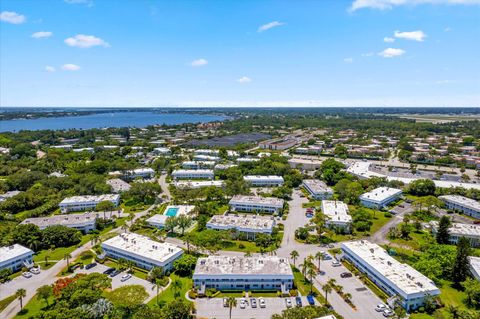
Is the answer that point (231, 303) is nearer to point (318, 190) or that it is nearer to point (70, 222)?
point (70, 222)

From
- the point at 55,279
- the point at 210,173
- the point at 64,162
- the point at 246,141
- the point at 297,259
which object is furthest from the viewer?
the point at 246,141

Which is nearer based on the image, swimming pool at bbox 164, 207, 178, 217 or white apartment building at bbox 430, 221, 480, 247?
white apartment building at bbox 430, 221, 480, 247

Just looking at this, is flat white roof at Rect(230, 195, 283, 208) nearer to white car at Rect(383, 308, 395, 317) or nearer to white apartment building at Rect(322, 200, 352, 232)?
white apartment building at Rect(322, 200, 352, 232)

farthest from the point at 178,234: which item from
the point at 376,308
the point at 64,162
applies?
the point at 64,162

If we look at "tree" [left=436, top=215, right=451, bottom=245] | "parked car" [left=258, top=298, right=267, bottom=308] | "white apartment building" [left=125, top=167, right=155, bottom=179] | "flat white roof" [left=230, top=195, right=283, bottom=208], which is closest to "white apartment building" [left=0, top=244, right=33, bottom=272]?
"parked car" [left=258, top=298, right=267, bottom=308]

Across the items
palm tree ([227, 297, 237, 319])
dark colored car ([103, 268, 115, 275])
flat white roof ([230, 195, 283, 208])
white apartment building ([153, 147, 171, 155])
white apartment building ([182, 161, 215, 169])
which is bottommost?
dark colored car ([103, 268, 115, 275])

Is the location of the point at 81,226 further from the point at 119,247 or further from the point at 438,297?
the point at 438,297
